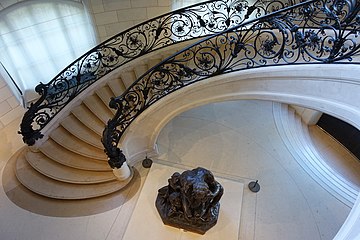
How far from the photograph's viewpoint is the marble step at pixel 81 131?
175 inches

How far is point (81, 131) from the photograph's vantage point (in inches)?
179

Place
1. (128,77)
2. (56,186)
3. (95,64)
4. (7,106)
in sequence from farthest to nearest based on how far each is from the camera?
(128,77), (7,106), (95,64), (56,186)

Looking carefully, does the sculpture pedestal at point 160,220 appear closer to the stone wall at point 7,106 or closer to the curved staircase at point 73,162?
the curved staircase at point 73,162

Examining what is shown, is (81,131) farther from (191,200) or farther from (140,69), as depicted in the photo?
(191,200)

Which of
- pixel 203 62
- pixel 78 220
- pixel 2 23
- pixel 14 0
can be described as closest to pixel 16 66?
pixel 2 23

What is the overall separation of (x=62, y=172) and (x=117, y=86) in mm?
2054

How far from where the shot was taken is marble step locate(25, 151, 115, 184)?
13.5 feet

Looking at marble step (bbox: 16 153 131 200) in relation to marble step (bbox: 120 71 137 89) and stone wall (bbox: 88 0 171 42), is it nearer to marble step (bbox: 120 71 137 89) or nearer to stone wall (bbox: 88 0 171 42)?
marble step (bbox: 120 71 137 89)

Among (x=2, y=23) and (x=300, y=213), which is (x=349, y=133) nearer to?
(x=300, y=213)

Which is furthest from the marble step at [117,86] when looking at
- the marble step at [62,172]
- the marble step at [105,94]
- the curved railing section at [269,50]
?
the marble step at [62,172]

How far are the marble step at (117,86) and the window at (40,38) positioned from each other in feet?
4.30

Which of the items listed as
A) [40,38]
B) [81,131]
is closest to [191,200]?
[81,131]

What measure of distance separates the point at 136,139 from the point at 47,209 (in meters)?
1.86

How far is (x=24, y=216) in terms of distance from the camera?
381 cm
